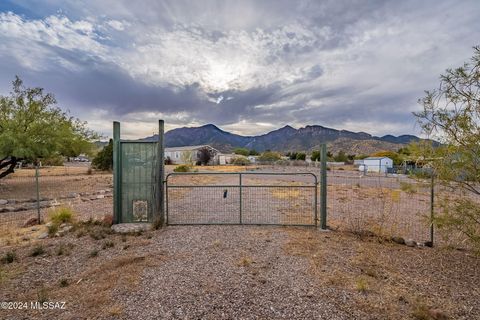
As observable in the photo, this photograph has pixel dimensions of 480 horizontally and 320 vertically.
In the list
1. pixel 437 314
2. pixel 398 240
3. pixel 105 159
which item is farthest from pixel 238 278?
pixel 105 159

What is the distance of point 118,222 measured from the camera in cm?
753

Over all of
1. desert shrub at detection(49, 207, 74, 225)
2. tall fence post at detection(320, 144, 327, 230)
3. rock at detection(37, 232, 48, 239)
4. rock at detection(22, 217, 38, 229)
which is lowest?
rock at detection(22, 217, 38, 229)

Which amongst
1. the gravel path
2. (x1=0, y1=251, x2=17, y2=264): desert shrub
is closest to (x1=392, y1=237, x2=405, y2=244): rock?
the gravel path

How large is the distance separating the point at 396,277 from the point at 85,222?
302 inches

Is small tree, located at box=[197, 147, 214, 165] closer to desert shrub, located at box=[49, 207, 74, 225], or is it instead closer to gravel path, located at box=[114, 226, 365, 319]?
desert shrub, located at box=[49, 207, 74, 225]

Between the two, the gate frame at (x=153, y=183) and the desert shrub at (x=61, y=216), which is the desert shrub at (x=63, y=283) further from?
the desert shrub at (x=61, y=216)

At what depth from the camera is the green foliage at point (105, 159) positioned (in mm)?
33431

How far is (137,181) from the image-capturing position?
7637mm

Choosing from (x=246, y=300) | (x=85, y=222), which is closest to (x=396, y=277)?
(x=246, y=300)

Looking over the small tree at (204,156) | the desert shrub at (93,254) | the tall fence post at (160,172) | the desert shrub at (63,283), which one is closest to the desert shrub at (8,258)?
the desert shrub at (93,254)

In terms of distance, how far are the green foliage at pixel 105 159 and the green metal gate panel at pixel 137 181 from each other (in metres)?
28.5

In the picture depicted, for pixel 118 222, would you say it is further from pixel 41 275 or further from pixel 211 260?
pixel 211 260

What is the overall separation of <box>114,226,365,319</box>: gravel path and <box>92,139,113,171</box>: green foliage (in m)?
31.1

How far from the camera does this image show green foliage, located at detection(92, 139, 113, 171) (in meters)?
33.4
